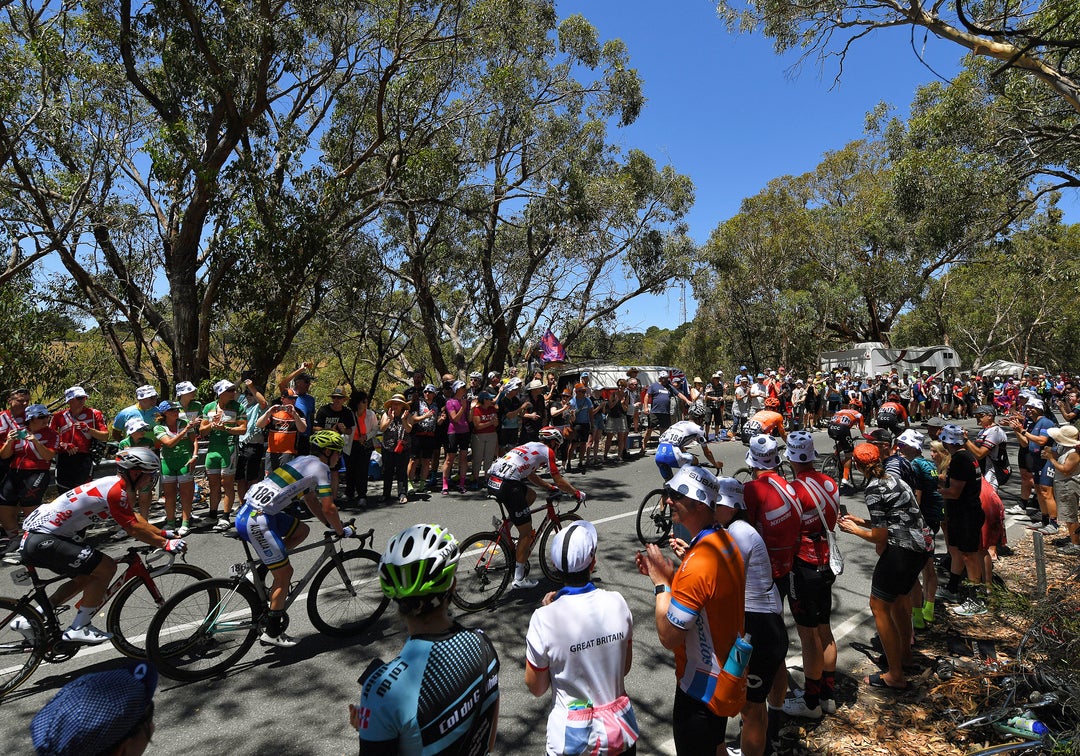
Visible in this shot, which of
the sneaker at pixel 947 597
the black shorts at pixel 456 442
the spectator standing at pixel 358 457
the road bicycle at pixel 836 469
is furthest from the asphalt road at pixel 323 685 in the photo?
the road bicycle at pixel 836 469

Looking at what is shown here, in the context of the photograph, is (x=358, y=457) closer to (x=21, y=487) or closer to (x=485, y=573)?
(x=21, y=487)

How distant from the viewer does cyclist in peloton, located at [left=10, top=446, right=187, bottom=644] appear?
4.27 metres

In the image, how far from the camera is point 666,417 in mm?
14836

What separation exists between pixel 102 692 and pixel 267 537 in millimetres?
3304

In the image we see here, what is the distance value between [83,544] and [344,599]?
200 cm

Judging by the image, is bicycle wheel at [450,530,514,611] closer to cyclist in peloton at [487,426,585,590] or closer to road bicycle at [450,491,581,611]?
road bicycle at [450,491,581,611]

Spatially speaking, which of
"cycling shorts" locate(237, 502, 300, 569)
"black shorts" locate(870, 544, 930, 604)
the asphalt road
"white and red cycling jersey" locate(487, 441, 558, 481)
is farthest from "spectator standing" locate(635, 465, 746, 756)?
"cycling shorts" locate(237, 502, 300, 569)

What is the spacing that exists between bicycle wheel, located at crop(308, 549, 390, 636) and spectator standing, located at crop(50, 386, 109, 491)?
4.85 m

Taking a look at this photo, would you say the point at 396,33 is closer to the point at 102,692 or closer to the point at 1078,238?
the point at 102,692

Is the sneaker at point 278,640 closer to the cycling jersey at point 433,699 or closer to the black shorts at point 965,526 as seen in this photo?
the cycling jersey at point 433,699

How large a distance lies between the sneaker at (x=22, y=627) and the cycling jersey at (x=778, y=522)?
16.7ft

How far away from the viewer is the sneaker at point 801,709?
3.92 meters

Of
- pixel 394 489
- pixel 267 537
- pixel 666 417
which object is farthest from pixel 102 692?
pixel 666 417

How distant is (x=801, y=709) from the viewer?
3934mm
